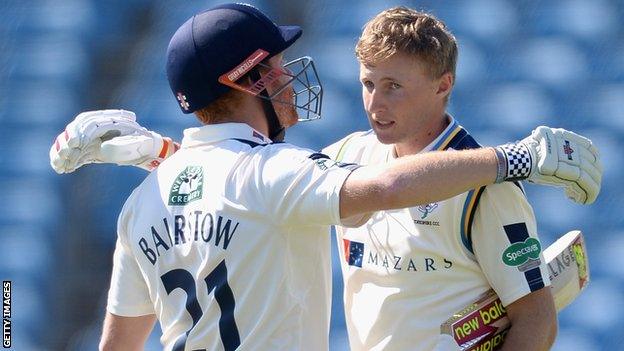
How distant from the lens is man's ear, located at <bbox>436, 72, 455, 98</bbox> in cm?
237

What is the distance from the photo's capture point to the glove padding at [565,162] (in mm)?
2035

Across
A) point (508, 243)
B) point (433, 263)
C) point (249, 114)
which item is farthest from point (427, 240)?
point (249, 114)

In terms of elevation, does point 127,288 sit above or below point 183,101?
below

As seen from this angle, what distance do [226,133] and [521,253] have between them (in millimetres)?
649

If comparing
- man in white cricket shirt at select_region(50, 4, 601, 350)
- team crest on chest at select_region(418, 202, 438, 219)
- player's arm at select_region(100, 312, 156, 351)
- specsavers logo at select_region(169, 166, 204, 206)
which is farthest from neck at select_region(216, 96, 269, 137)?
player's arm at select_region(100, 312, 156, 351)

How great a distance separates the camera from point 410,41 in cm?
232

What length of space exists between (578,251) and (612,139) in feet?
5.10

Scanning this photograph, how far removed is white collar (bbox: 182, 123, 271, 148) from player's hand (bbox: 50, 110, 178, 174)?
1.02ft

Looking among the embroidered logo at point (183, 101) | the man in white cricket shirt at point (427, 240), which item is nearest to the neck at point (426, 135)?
the man in white cricket shirt at point (427, 240)

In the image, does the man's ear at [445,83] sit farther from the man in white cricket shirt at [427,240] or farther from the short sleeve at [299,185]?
the short sleeve at [299,185]

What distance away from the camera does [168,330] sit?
2.23 m

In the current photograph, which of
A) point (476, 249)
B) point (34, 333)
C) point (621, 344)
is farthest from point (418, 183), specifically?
point (34, 333)

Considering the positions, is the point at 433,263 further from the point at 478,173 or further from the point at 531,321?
the point at 478,173

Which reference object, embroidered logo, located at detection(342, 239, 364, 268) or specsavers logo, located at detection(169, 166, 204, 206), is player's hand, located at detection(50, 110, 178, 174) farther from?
embroidered logo, located at detection(342, 239, 364, 268)
